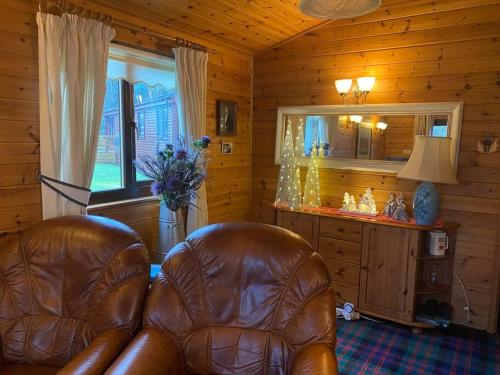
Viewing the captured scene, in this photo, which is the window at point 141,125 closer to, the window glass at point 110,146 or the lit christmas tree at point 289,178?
the window glass at point 110,146

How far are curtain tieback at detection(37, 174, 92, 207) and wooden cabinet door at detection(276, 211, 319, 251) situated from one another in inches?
68.9

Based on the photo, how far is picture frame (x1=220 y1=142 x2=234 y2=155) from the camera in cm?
362

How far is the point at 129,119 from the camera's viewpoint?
112 inches

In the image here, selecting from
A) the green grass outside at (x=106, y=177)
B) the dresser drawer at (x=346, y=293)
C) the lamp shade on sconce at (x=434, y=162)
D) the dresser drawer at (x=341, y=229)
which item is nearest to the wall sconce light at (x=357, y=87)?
the lamp shade on sconce at (x=434, y=162)

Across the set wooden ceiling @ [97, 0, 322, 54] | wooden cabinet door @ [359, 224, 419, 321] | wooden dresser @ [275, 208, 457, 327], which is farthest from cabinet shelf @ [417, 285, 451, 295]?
wooden ceiling @ [97, 0, 322, 54]

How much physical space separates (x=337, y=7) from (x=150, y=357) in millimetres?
1749

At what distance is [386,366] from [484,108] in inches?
78.6

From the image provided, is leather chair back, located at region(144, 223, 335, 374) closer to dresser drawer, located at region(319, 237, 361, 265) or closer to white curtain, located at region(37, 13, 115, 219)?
white curtain, located at region(37, 13, 115, 219)

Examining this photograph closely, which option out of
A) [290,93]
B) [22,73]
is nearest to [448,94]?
[290,93]

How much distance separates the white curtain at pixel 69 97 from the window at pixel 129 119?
0.26 m

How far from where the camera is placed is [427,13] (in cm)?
300

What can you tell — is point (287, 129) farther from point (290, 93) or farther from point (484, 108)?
point (484, 108)

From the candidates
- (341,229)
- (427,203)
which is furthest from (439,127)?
(341,229)

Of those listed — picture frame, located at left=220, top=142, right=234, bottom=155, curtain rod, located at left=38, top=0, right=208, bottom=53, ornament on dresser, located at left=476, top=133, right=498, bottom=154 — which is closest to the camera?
curtain rod, located at left=38, top=0, right=208, bottom=53
